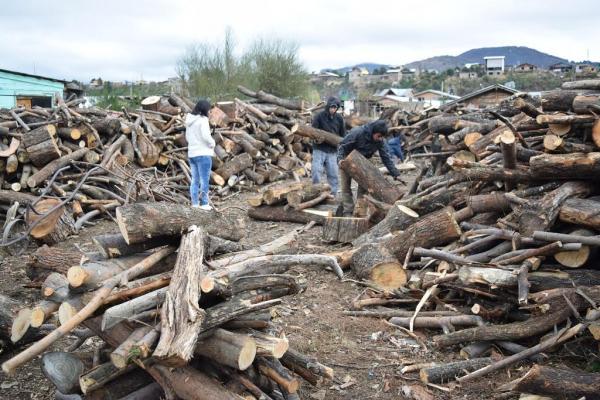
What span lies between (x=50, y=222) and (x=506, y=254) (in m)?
5.96

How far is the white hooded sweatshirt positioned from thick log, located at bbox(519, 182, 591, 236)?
5.38 meters

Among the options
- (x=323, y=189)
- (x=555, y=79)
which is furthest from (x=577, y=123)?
(x=555, y=79)

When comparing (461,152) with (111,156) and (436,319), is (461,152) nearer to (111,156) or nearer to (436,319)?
(436,319)

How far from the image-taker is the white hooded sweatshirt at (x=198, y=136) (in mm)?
9023

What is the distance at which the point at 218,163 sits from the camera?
13.0 meters

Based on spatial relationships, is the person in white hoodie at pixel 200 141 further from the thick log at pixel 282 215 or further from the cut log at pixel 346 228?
the cut log at pixel 346 228

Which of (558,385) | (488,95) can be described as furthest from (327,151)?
(488,95)

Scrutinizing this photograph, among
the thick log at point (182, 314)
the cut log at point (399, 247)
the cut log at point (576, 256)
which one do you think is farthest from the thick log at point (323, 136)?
the thick log at point (182, 314)

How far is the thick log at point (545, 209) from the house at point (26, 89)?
1474 cm

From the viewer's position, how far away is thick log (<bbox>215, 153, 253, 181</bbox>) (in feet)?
41.9

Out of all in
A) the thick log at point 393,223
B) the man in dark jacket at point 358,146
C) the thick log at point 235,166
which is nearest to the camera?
the thick log at point 393,223

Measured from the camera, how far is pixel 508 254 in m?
5.11

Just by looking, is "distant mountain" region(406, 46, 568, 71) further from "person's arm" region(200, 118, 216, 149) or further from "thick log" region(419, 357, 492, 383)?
"thick log" region(419, 357, 492, 383)

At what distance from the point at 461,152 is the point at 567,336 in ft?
13.8
